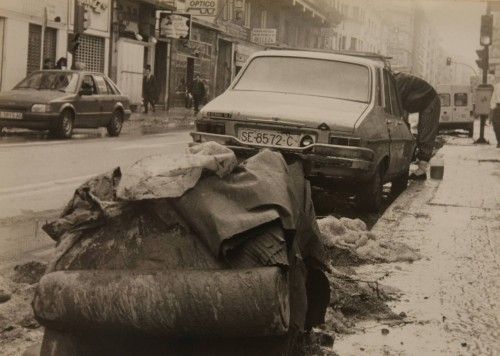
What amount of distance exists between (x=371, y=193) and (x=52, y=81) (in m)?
11.9

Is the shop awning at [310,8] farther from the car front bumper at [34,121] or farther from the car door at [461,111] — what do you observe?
the car front bumper at [34,121]

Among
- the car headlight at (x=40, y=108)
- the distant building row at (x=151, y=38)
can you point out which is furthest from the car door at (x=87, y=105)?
the distant building row at (x=151, y=38)

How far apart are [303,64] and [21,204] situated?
339cm

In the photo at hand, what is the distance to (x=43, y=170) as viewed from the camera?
35.7 feet

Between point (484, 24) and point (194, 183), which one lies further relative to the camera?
point (484, 24)

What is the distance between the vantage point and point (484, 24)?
2209 cm

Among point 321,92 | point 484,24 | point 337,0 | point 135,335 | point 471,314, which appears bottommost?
point 471,314

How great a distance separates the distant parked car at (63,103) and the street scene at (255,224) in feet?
0.16

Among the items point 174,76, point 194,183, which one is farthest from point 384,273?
point 174,76

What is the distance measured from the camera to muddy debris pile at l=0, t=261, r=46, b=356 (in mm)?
3486

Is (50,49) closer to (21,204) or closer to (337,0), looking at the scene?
(21,204)

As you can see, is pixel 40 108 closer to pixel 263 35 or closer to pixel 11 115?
pixel 11 115

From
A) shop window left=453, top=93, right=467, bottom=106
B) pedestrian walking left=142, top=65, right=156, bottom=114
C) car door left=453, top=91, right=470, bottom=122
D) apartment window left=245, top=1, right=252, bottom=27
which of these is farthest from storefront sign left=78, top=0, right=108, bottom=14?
apartment window left=245, top=1, right=252, bottom=27

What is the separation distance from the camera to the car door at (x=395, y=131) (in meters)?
9.09
